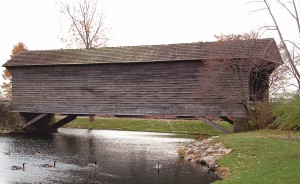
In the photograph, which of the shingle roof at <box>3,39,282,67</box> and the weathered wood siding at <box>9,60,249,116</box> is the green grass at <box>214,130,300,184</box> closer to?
the weathered wood siding at <box>9,60,249,116</box>

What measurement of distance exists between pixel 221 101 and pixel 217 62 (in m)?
2.62

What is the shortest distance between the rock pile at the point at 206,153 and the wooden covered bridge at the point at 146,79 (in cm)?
603

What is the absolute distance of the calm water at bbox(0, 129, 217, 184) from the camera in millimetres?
14703

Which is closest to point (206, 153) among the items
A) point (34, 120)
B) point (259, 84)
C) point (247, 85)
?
point (247, 85)

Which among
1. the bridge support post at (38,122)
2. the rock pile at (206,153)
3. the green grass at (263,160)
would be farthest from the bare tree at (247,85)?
the bridge support post at (38,122)

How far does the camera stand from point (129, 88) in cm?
2892

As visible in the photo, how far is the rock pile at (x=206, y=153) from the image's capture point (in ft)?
55.8

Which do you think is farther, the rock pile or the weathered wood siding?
the weathered wood siding

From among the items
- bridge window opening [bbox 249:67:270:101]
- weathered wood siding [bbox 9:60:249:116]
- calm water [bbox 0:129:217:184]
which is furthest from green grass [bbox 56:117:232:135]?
calm water [bbox 0:129:217:184]

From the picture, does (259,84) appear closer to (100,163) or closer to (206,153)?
(206,153)

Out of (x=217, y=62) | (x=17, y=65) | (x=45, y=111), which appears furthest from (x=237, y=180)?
(x=17, y=65)

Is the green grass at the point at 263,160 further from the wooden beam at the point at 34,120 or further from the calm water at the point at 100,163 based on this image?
the wooden beam at the point at 34,120

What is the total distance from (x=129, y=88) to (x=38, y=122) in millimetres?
10361

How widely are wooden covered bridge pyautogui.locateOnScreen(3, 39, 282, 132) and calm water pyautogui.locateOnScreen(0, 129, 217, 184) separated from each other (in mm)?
3478
